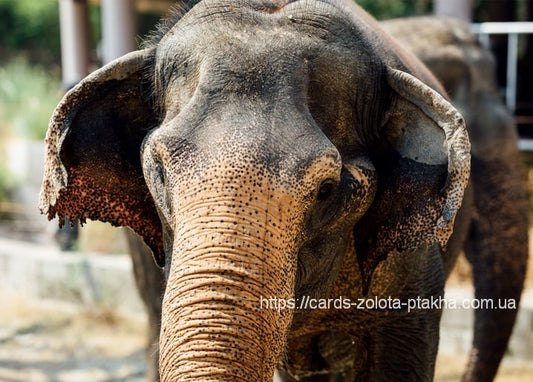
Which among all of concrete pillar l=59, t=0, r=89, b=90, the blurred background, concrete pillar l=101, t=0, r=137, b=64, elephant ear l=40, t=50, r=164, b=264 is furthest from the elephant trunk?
concrete pillar l=59, t=0, r=89, b=90

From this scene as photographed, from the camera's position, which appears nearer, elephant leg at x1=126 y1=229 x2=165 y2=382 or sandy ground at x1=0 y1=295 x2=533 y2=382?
elephant leg at x1=126 y1=229 x2=165 y2=382

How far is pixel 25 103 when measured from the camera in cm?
1411

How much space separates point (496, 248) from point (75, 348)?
10.5ft

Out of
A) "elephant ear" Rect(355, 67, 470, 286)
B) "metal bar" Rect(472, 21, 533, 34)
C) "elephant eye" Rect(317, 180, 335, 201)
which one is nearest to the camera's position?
"elephant eye" Rect(317, 180, 335, 201)

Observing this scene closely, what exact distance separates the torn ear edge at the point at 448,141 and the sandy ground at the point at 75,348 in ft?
11.7

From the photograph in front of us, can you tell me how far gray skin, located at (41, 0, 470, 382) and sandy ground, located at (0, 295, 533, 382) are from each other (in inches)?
115

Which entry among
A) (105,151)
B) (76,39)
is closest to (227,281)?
(105,151)

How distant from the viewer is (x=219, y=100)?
8.20 ft

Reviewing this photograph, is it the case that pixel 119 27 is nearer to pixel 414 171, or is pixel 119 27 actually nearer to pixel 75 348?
pixel 75 348

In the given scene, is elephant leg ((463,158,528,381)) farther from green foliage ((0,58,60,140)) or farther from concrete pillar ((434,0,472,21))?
green foliage ((0,58,60,140))

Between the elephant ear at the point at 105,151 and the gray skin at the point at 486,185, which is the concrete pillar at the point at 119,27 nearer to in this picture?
the gray skin at the point at 486,185

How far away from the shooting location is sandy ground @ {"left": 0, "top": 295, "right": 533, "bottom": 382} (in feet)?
20.3

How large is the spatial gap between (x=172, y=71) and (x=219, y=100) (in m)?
0.35

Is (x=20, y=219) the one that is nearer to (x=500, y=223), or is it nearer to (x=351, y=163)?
(x=500, y=223)
